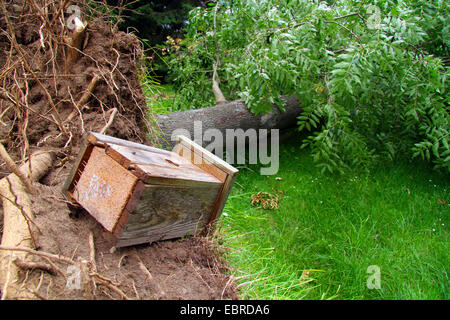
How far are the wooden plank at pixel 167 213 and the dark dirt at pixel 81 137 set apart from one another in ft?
0.28

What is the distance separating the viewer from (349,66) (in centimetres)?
253

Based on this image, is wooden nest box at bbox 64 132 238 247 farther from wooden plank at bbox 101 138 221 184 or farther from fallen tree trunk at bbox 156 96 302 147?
fallen tree trunk at bbox 156 96 302 147

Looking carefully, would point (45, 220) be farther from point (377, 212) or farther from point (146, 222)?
point (377, 212)

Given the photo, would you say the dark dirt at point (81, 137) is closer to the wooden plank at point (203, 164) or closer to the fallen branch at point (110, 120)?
the fallen branch at point (110, 120)

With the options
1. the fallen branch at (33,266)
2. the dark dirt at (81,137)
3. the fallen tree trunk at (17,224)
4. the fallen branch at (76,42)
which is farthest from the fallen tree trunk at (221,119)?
the fallen branch at (33,266)

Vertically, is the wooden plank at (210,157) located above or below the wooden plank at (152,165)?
below

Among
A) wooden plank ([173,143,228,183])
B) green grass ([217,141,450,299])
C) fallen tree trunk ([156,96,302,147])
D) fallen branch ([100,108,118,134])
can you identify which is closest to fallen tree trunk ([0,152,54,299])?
fallen branch ([100,108,118,134])

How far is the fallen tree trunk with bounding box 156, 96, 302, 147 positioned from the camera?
3637mm

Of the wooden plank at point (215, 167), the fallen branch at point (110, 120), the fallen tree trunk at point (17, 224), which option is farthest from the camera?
the fallen branch at point (110, 120)

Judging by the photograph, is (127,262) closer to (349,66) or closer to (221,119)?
(349,66)

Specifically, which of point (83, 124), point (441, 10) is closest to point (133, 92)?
point (83, 124)

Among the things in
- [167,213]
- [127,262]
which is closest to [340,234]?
[167,213]

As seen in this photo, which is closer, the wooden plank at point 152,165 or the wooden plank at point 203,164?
the wooden plank at point 152,165

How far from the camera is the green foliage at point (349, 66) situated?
105 inches
